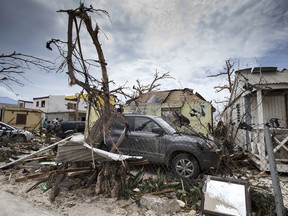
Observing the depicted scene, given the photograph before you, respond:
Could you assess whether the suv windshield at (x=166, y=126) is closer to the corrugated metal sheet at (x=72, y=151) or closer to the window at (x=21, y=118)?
the corrugated metal sheet at (x=72, y=151)

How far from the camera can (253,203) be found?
10.7 ft

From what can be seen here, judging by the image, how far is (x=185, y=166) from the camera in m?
5.62

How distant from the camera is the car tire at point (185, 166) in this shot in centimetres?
546

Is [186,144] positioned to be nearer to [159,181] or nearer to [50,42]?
[159,181]

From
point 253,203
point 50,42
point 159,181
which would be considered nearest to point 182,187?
point 159,181

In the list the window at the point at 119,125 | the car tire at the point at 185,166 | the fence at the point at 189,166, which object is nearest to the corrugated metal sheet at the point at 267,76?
the fence at the point at 189,166

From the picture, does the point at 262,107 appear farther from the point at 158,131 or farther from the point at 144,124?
the point at 144,124

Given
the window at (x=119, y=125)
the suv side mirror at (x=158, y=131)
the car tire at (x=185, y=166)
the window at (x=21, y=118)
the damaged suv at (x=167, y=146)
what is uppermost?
the window at (x=21, y=118)

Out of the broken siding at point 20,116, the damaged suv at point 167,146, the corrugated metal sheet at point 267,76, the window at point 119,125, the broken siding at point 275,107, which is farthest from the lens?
the broken siding at point 20,116

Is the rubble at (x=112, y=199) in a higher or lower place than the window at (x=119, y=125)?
lower

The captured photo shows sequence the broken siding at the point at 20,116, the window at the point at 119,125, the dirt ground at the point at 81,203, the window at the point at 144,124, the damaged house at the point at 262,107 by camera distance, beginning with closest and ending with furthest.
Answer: the dirt ground at the point at 81,203
the window at the point at 144,124
the damaged house at the point at 262,107
the window at the point at 119,125
the broken siding at the point at 20,116

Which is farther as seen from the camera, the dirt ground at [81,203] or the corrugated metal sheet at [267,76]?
the corrugated metal sheet at [267,76]

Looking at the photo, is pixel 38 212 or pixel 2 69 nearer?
pixel 38 212

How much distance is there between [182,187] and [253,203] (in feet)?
4.10
